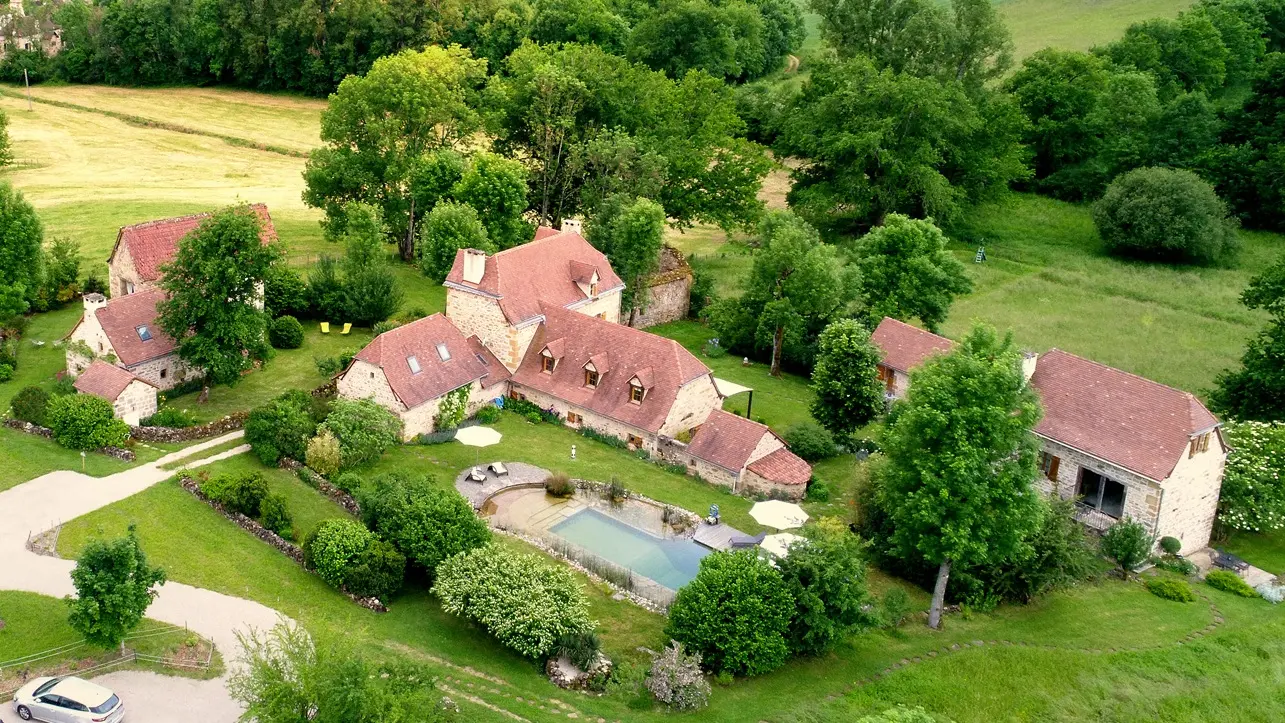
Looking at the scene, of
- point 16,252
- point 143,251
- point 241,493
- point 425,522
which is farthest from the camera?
point 143,251

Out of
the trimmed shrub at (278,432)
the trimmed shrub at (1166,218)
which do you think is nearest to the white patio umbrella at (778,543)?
the trimmed shrub at (278,432)

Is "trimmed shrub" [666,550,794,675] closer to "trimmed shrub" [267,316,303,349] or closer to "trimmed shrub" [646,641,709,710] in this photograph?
"trimmed shrub" [646,641,709,710]

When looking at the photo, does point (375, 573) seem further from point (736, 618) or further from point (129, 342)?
point (129, 342)

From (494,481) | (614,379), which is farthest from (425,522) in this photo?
(614,379)

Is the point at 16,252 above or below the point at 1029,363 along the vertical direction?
above

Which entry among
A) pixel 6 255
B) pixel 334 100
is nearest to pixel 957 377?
pixel 6 255

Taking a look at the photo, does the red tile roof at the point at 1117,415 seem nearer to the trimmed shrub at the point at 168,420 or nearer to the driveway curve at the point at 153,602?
the driveway curve at the point at 153,602
